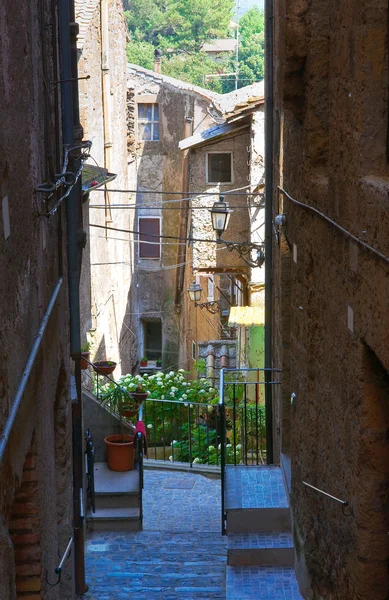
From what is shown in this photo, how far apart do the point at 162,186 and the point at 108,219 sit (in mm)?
8513

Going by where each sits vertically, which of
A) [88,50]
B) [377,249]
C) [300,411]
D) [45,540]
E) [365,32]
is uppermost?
[88,50]

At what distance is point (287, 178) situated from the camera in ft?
28.0

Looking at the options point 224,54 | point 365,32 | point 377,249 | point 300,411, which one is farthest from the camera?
point 224,54

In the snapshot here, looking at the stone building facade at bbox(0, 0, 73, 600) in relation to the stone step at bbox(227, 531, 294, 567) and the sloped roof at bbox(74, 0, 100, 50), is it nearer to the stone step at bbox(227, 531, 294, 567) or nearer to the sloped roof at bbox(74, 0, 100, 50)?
the stone step at bbox(227, 531, 294, 567)

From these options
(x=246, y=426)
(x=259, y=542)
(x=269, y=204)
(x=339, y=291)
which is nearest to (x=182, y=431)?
(x=246, y=426)

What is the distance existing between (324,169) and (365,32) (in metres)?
1.99

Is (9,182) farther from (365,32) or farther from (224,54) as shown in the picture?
(224,54)

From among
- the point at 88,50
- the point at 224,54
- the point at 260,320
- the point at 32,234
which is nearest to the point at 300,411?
the point at 32,234

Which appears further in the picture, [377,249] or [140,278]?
[140,278]

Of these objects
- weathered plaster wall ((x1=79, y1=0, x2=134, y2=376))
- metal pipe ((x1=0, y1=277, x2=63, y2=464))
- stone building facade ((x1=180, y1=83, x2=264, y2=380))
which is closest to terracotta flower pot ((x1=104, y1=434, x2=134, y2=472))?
metal pipe ((x1=0, y1=277, x2=63, y2=464))

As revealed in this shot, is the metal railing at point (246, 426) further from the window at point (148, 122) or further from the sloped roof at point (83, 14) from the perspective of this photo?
the window at point (148, 122)

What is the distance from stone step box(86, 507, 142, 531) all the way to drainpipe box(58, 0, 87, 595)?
2.06m

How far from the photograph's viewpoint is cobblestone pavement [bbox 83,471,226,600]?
8539mm

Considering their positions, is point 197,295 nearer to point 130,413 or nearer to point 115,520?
point 130,413
